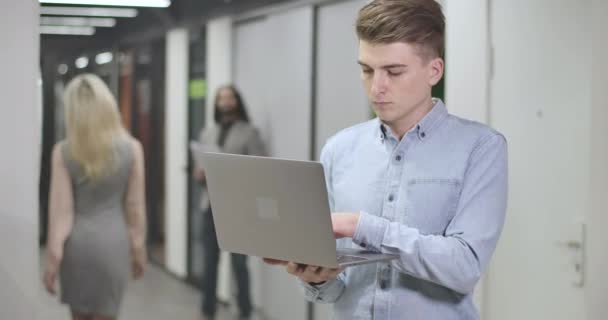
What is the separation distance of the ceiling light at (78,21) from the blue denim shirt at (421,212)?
2.25 metres

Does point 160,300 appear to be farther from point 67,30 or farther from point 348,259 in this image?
point 348,259

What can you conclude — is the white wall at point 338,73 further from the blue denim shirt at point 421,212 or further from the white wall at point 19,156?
the blue denim shirt at point 421,212

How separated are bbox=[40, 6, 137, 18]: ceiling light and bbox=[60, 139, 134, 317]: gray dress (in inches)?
26.0

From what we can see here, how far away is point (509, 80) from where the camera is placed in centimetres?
305

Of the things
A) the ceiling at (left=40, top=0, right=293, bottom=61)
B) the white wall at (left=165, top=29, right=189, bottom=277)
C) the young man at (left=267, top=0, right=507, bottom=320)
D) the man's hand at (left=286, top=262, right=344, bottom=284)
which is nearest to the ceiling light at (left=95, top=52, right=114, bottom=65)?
the ceiling at (left=40, top=0, right=293, bottom=61)

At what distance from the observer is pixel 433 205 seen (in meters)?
Result: 1.83

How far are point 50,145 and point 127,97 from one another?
1576mm

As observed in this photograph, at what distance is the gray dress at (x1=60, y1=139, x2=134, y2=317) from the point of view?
356 cm

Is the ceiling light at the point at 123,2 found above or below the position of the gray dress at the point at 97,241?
above

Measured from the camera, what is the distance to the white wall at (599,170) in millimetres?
2670

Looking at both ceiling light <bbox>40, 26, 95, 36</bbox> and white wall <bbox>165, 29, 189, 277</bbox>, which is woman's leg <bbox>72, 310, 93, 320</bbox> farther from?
white wall <bbox>165, 29, 189, 277</bbox>

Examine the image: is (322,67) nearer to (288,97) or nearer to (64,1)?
(288,97)

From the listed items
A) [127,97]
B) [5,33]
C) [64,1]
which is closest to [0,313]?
[5,33]

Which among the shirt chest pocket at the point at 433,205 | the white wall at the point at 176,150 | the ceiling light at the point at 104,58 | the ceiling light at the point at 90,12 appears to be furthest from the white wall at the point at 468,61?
the white wall at the point at 176,150
